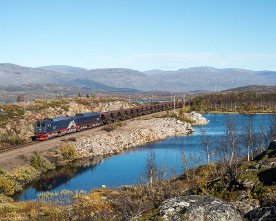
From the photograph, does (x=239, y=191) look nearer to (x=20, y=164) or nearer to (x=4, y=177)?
(x=4, y=177)

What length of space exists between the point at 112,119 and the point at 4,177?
2300 inches

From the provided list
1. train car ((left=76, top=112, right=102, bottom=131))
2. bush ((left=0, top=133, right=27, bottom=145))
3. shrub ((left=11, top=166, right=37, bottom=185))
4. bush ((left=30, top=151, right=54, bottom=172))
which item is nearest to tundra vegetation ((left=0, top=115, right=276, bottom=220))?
shrub ((left=11, top=166, right=37, bottom=185))

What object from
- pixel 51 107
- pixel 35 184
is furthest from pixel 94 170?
pixel 51 107

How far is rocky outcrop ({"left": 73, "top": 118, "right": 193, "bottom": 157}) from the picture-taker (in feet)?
228

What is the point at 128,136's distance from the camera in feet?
269

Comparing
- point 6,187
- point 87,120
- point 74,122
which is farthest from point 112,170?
point 87,120

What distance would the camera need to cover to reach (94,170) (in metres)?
56.8

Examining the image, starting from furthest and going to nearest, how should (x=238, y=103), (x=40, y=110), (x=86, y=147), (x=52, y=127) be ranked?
(x=238, y=103) < (x=40, y=110) < (x=52, y=127) < (x=86, y=147)

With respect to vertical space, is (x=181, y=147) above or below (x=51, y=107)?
below

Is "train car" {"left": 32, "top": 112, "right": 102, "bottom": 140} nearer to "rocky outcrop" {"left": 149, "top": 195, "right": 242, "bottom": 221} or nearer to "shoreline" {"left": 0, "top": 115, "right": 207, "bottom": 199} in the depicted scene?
"shoreline" {"left": 0, "top": 115, "right": 207, "bottom": 199}

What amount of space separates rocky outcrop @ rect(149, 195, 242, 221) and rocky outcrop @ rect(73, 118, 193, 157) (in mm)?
54829

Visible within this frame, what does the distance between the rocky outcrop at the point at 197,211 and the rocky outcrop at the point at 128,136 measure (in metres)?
54.8

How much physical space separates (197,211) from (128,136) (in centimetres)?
6925

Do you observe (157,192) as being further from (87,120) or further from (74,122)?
(87,120)
